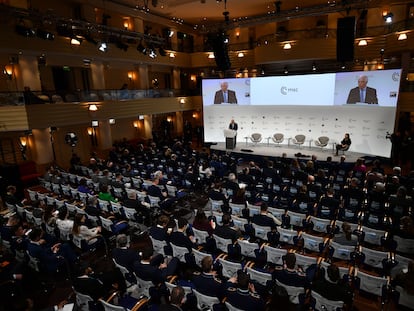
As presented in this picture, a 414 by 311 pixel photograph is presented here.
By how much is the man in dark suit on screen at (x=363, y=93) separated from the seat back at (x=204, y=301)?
49.2 ft

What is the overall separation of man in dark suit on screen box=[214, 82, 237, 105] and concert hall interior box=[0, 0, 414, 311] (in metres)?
0.08

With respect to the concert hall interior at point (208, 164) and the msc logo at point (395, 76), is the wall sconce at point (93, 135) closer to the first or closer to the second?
the concert hall interior at point (208, 164)

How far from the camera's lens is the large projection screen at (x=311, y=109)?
1542cm

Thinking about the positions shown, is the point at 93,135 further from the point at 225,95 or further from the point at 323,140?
the point at 323,140

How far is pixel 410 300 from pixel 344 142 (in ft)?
40.0

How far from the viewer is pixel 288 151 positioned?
18.1 metres

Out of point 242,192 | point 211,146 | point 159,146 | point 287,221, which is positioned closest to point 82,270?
point 242,192

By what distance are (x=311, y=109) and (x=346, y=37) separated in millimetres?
5745

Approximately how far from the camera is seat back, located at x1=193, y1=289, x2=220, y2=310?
180 inches

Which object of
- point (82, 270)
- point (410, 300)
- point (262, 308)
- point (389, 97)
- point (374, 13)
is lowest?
point (82, 270)

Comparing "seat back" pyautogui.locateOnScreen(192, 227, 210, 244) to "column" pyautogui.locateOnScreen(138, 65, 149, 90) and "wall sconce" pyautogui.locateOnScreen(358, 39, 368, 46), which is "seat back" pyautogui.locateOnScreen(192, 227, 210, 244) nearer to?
"wall sconce" pyautogui.locateOnScreen(358, 39, 368, 46)

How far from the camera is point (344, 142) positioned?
15.9 metres

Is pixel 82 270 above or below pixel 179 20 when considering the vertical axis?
below

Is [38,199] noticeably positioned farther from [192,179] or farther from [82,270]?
[192,179]
